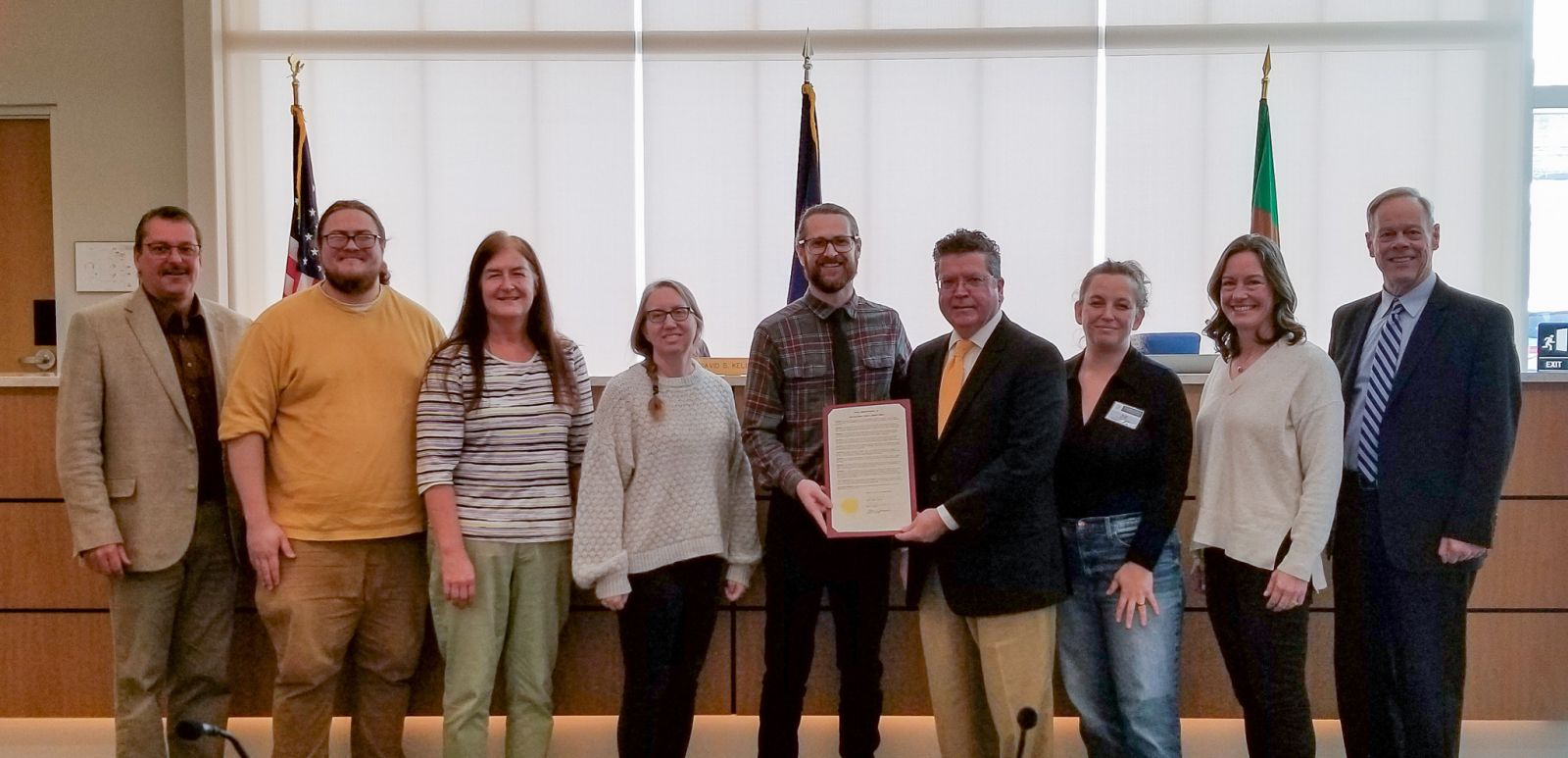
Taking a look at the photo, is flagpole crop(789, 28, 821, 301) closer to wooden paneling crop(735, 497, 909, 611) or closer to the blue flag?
the blue flag

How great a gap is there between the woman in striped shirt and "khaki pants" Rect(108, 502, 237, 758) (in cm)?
68

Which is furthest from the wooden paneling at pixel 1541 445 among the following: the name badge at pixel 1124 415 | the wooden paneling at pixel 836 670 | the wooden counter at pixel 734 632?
the wooden paneling at pixel 836 670

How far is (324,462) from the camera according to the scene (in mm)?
2158

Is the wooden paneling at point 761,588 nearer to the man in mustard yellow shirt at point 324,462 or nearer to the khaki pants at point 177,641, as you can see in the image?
the man in mustard yellow shirt at point 324,462

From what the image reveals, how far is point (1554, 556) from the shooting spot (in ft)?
8.64

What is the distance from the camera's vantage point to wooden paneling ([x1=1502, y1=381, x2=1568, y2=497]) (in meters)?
2.60

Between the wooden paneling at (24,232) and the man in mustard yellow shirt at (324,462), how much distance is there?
13.2 ft

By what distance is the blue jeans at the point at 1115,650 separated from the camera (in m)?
1.98

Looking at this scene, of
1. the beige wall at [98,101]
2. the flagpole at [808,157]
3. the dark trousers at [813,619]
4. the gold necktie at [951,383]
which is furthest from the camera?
the beige wall at [98,101]

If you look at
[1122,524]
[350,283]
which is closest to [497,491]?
[350,283]

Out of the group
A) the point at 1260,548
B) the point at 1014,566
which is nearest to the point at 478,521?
the point at 1014,566

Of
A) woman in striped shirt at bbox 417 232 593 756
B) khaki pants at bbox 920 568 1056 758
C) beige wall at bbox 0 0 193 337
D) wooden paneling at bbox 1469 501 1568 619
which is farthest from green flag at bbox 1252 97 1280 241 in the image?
beige wall at bbox 0 0 193 337

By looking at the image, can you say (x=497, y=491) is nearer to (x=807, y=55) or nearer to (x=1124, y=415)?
(x=1124, y=415)

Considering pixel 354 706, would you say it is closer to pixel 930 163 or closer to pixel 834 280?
pixel 834 280
